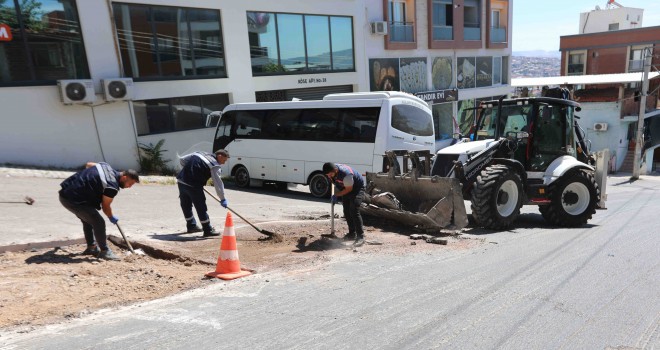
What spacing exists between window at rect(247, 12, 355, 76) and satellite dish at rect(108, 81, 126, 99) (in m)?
5.80

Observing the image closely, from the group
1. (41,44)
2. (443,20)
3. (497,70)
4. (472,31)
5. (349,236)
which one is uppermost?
(443,20)

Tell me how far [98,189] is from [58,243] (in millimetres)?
1150

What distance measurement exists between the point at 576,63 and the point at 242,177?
39.9m

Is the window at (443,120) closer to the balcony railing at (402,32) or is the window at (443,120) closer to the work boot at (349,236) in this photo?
the balcony railing at (402,32)

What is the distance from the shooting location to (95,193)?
6.00 meters

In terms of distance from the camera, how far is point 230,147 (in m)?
15.3

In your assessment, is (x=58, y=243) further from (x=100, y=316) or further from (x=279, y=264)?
(x=279, y=264)

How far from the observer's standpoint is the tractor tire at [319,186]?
13.6 metres

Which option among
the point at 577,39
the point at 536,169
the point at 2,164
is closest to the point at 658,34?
the point at 577,39

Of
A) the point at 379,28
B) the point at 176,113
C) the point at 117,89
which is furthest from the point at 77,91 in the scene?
the point at 379,28

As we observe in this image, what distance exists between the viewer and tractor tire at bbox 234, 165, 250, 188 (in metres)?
15.1

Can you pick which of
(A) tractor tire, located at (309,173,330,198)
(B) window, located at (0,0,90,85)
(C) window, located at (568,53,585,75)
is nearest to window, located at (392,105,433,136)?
(A) tractor tire, located at (309,173,330,198)

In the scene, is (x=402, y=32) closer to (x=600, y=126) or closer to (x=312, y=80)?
(x=312, y=80)

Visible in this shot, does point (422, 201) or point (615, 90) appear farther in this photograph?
point (615, 90)
